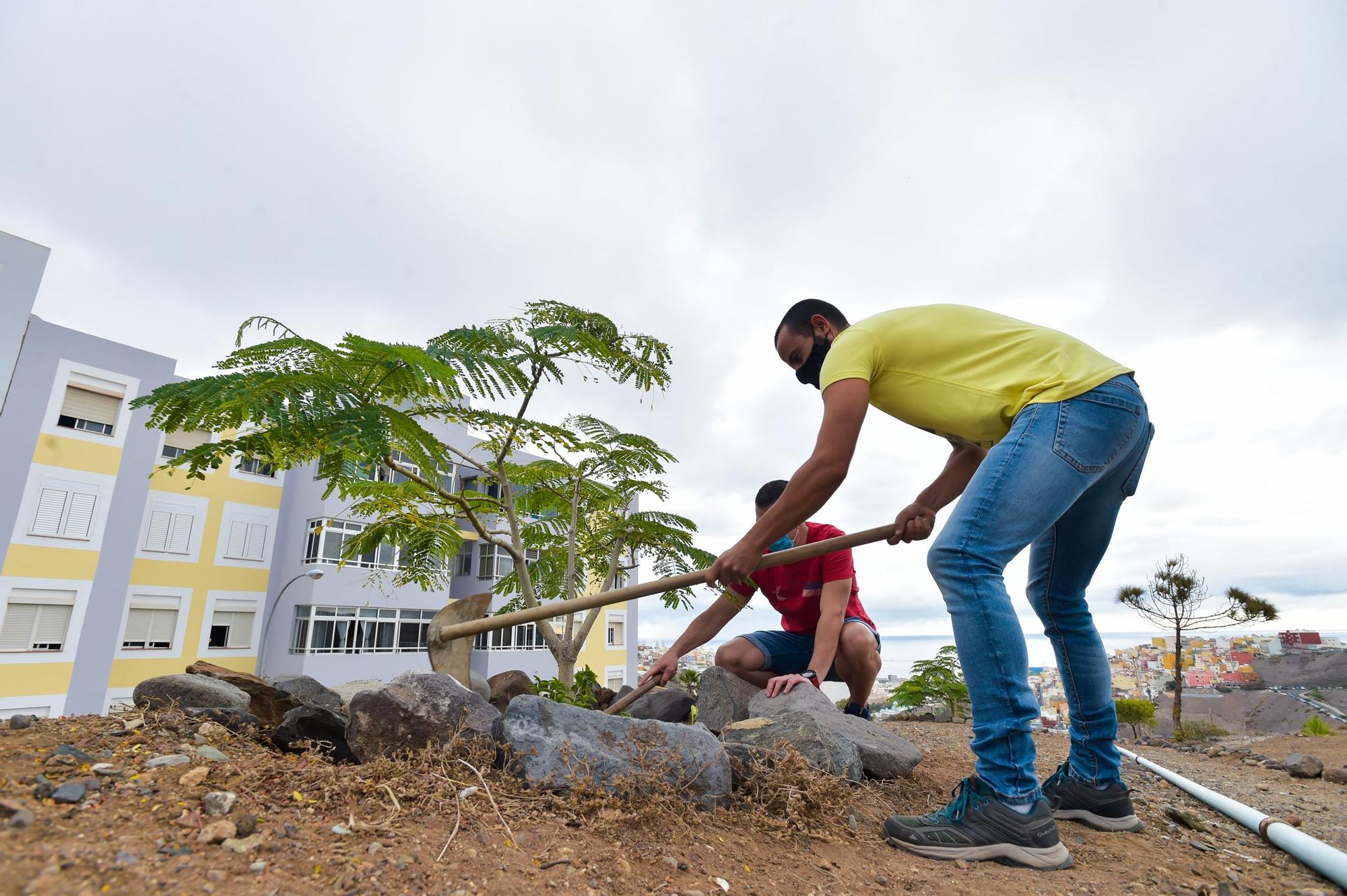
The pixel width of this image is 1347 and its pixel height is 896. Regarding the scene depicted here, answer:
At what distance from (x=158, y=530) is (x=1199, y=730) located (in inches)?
1024

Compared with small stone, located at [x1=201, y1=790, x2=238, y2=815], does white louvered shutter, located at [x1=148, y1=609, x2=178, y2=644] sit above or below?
above

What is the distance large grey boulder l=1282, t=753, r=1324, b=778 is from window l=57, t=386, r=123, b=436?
25.0m

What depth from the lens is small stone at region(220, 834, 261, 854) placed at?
1268 millimetres

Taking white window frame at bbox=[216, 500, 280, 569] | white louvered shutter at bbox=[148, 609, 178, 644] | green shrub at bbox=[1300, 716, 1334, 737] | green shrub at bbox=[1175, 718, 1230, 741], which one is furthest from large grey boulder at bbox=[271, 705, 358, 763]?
white window frame at bbox=[216, 500, 280, 569]

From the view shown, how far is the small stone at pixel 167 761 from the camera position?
1.61 m

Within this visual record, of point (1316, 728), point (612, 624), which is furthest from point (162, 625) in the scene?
point (1316, 728)

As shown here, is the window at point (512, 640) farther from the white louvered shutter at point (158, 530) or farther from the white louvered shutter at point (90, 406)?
the white louvered shutter at point (90, 406)

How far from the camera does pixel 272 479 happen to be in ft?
70.9

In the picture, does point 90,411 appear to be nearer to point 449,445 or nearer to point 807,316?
point 449,445

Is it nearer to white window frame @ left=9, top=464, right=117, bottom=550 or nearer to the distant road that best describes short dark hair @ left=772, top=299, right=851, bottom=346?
the distant road

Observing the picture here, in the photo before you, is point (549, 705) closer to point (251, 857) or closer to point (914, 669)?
point (251, 857)

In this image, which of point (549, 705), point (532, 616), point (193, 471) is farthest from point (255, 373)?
point (549, 705)

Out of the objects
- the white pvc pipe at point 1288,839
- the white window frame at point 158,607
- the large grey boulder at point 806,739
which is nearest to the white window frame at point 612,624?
the white window frame at point 158,607

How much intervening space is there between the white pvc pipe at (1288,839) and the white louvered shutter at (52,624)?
23.4 meters
